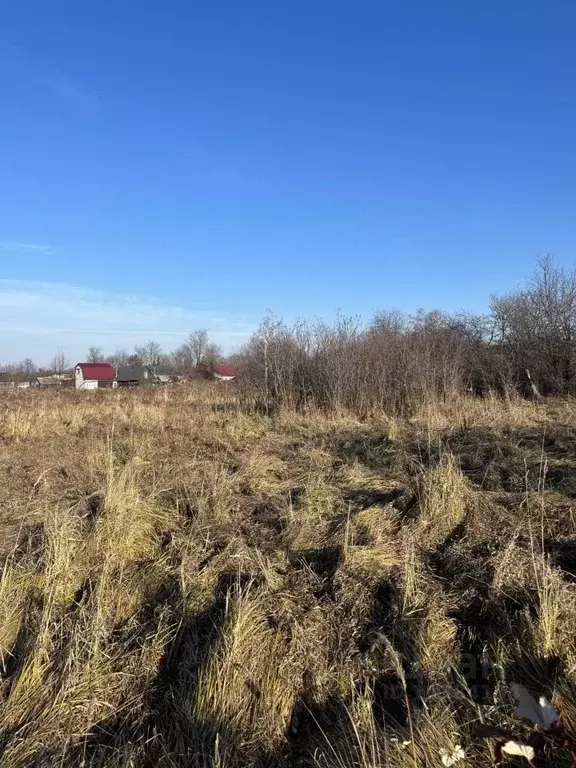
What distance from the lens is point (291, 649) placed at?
8.85 ft

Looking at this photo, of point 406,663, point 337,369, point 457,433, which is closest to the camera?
point 406,663

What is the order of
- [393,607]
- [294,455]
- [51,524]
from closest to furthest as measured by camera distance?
1. [393,607]
2. [51,524]
3. [294,455]

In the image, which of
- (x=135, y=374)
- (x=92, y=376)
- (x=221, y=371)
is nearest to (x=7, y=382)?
(x=92, y=376)

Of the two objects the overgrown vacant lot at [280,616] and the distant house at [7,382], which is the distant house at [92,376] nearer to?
the distant house at [7,382]

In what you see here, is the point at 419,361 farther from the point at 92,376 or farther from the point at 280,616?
the point at 92,376

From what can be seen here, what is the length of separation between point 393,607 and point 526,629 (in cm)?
73

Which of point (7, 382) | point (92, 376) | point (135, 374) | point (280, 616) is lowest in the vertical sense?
point (280, 616)

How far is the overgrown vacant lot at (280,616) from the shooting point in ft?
7.32

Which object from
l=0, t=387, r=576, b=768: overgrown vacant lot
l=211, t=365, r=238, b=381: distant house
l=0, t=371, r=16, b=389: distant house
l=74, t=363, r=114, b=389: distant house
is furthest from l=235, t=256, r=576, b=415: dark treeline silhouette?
l=74, t=363, r=114, b=389: distant house

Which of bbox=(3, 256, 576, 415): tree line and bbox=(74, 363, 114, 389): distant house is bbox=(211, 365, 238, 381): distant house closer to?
bbox=(74, 363, 114, 389): distant house

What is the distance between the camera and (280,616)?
2.93 metres

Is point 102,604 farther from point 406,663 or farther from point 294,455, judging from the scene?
point 294,455

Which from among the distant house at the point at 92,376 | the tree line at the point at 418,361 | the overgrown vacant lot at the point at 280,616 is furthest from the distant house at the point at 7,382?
the overgrown vacant lot at the point at 280,616

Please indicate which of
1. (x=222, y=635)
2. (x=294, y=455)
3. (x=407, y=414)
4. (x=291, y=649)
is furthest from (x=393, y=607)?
(x=407, y=414)
